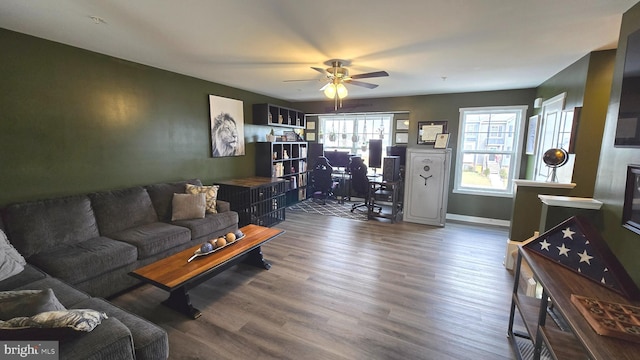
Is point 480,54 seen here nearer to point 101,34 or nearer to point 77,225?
point 101,34

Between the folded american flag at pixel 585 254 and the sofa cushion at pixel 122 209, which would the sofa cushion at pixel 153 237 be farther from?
the folded american flag at pixel 585 254

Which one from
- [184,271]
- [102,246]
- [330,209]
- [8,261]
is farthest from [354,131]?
[8,261]

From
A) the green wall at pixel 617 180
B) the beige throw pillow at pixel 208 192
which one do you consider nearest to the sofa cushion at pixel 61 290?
the beige throw pillow at pixel 208 192

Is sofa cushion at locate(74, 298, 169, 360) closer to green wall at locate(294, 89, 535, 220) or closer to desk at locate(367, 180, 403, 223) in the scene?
desk at locate(367, 180, 403, 223)

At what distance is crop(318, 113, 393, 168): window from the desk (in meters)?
0.89

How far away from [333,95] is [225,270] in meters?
2.41

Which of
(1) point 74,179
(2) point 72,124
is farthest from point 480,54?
(1) point 74,179

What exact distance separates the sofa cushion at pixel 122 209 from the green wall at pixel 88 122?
206mm

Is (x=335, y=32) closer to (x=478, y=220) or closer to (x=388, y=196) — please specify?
(x=388, y=196)

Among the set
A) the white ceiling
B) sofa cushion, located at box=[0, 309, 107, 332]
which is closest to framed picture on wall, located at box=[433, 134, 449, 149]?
the white ceiling

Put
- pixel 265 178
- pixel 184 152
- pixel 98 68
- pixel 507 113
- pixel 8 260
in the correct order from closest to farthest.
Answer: pixel 8 260 < pixel 98 68 < pixel 184 152 < pixel 507 113 < pixel 265 178

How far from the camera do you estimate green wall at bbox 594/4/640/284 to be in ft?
5.17

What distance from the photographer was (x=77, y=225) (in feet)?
8.32

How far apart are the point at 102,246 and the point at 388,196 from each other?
4627 millimetres
